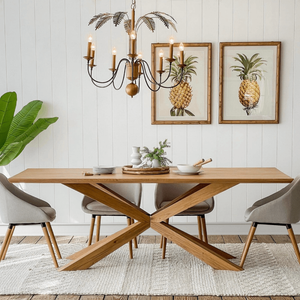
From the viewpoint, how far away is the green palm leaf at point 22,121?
4117 millimetres

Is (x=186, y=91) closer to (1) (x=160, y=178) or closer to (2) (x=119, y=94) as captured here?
(2) (x=119, y=94)

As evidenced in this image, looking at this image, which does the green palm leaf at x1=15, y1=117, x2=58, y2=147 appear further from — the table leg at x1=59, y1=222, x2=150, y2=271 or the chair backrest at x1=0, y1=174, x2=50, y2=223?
the table leg at x1=59, y1=222, x2=150, y2=271

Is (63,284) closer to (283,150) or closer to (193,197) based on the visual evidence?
(193,197)

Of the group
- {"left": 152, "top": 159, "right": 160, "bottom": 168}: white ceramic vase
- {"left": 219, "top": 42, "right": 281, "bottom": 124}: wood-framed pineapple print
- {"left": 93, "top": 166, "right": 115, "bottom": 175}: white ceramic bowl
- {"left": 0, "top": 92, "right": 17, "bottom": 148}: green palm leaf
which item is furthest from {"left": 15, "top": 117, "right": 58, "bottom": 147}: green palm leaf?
{"left": 219, "top": 42, "right": 281, "bottom": 124}: wood-framed pineapple print

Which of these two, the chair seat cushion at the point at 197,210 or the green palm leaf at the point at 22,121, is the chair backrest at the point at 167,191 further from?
the green palm leaf at the point at 22,121

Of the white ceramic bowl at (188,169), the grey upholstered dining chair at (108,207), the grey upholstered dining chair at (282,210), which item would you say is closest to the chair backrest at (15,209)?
the grey upholstered dining chair at (108,207)

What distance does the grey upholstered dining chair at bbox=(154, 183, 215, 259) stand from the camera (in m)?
3.53

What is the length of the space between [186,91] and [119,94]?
0.73m

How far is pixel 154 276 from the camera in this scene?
10.2 feet

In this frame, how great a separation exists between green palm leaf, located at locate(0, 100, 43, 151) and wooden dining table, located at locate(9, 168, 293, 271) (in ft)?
2.74

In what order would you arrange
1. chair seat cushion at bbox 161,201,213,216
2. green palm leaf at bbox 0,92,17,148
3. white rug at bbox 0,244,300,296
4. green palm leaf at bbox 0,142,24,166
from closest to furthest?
white rug at bbox 0,244,300,296
chair seat cushion at bbox 161,201,213,216
green palm leaf at bbox 0,92,17,148
green palm leaf at bbox 0,142,24,166

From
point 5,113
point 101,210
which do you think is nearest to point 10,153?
point 5,113

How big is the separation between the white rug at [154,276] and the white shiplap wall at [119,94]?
101cm

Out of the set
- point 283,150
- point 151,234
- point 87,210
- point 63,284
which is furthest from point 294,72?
point 63,284
